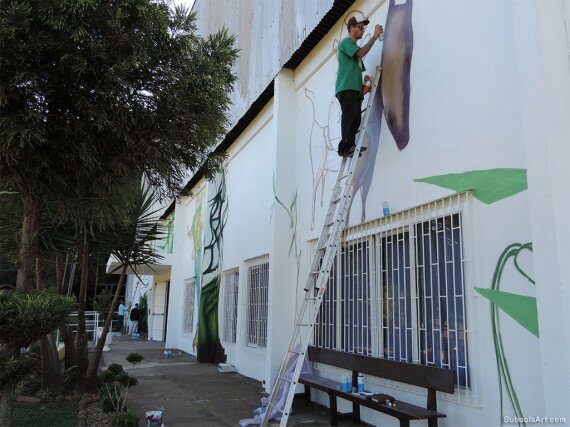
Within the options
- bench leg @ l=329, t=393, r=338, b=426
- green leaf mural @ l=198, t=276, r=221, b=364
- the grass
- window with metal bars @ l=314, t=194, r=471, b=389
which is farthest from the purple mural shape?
green leaf mural @ l=198, t=276, r=221, b=364

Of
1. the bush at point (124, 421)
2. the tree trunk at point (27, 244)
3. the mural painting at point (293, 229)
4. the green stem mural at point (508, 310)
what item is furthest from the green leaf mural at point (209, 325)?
the green stem mural at point (508, 310)

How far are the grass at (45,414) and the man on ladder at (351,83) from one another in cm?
502

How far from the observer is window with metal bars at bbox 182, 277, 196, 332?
1520 centimetres

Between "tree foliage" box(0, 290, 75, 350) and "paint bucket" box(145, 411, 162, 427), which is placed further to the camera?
"paint bucket" box(145, 411, 162, 427)

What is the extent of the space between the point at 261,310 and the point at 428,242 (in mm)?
5145

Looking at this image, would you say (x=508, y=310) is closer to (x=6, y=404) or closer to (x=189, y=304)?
(x=6, y=404)

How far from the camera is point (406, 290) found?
17.3 ft

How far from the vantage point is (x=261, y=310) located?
9.49 meters

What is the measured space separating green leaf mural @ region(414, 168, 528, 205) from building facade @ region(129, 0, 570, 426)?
1 centimetres

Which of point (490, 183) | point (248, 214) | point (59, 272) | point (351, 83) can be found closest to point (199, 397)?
point (59, 272)

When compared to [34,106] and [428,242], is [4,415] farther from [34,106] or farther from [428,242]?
[428,242]

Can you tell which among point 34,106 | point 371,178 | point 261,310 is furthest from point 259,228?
point 34,106

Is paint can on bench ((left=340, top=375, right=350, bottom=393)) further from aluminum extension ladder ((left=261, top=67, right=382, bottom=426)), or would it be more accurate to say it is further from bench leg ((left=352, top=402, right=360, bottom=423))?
aluminum extension ladder ((left=261, top=67, right=382, bottom=426))

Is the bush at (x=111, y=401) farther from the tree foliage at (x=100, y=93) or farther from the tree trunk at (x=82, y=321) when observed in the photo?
the tree foliage at (x=100, y=93)
